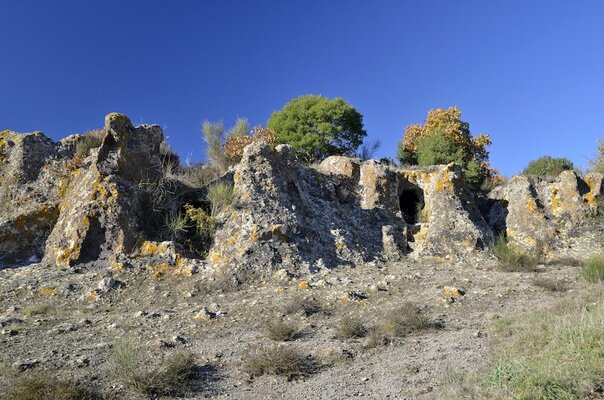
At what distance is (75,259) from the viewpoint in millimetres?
10062

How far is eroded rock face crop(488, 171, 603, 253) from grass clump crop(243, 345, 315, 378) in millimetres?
10350

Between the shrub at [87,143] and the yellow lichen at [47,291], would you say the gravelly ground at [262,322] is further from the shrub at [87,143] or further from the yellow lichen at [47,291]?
the shrub at [87,143]

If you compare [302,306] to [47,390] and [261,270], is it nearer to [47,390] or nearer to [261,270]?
[261,270]

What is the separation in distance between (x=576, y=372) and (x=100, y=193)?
10.1 metres

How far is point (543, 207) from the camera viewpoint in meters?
15.4

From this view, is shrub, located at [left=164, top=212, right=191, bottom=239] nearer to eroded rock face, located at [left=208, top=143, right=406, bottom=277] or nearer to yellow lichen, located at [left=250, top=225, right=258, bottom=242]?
eroded rock face, located at [left=208, top=143, right=406, bottom=277]

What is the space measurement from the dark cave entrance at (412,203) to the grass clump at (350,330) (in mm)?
8172

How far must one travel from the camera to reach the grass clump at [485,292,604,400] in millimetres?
4109

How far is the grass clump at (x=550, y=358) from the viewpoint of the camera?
13.5 ft

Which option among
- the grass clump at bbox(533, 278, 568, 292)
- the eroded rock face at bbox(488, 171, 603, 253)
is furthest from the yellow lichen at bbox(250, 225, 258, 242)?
the eroded rock face at bbox(488, 171, 603, 253)

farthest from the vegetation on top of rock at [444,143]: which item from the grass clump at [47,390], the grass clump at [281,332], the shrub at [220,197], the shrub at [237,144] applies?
the grass clump at [47,390]

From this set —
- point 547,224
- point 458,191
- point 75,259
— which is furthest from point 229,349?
point 547,224

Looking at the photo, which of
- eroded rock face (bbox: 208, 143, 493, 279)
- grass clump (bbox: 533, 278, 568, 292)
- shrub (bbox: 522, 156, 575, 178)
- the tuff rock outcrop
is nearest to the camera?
grass clump (bbox: 533, 278, 568, 292)

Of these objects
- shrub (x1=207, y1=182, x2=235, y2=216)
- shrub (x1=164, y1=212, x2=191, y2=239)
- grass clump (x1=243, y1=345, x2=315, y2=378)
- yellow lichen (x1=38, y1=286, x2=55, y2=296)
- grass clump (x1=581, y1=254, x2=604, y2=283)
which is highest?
shrub (x1=207, y1=182, x2=235, y2=216)
